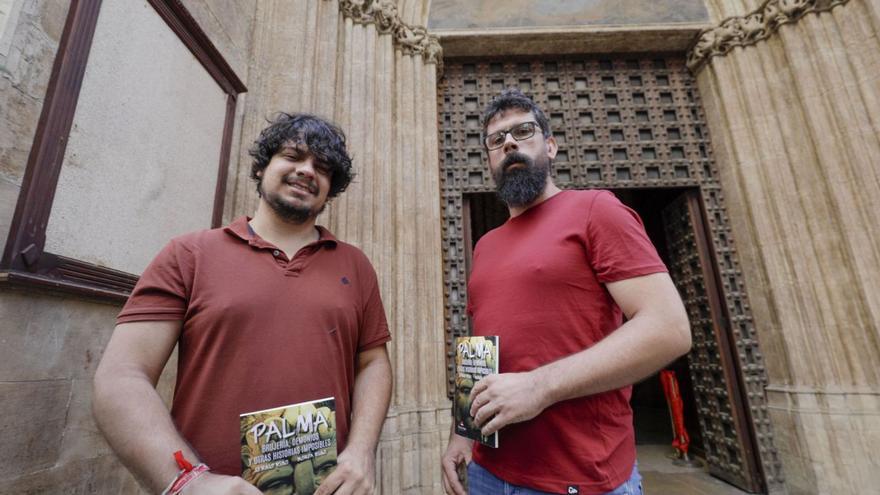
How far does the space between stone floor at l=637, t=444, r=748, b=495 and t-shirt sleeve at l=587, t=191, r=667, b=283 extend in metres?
3.54

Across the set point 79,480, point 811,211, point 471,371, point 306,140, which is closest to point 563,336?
point 471,371

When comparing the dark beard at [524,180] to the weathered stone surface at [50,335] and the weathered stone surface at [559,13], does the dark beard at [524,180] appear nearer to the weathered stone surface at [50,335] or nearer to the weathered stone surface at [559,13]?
the weathered stone surface at [50,335]

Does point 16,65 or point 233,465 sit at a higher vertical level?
point 16,65

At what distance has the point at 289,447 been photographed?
2.69 feet

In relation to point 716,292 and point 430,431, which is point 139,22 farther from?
point 716,292

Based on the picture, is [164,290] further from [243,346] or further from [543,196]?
[543,196]

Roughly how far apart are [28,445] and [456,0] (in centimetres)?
549

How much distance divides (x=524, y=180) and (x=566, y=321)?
57 centimetres

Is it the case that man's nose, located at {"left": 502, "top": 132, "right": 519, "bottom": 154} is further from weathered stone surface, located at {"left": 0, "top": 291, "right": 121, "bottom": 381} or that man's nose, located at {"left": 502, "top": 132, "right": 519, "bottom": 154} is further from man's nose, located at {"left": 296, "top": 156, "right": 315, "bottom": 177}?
weathered stone surface, located at {"left": 0, "top": 291, "right": 121, "bottom": 381}

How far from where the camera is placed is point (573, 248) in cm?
124

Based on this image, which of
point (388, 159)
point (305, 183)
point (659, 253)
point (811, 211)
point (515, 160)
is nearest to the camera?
point (305, 183)

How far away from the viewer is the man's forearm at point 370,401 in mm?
1140

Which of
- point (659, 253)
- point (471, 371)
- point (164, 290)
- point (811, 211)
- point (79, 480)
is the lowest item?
point (79, 480)

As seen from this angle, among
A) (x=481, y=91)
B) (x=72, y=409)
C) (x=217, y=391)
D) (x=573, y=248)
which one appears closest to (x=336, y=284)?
(x=217, y=391)
